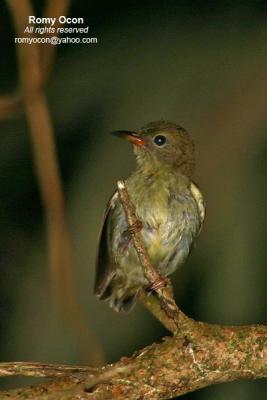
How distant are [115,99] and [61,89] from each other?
20 centimetres

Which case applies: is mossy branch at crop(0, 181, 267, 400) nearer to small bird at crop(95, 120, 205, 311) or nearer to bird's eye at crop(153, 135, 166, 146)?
small bird at crop(95, 120, 205, 311)

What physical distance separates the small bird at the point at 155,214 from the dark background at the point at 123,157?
59 centimetres

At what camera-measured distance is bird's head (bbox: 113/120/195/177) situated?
3908mm

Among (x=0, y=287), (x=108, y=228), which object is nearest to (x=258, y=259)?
(x=0, y=287)

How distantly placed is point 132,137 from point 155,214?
40 centimetres

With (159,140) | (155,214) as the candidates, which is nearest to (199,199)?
(155,214)

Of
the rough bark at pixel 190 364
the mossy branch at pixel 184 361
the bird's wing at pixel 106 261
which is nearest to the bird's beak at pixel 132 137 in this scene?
the bird's wing at pixel 106 261

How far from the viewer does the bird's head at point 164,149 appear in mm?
3908

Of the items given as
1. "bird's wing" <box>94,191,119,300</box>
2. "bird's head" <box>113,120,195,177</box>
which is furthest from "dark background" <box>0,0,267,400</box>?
"bird's head" <box>113,120,195,177</box>

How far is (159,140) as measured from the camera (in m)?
4.00

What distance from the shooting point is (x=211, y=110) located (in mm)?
2623

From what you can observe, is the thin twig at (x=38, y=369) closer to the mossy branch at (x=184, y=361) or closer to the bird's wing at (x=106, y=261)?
the mossy branch at (x=184, y=361)

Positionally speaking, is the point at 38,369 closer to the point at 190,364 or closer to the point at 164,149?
the point at 190,364

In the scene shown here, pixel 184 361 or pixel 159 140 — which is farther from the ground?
pixel 159 140
